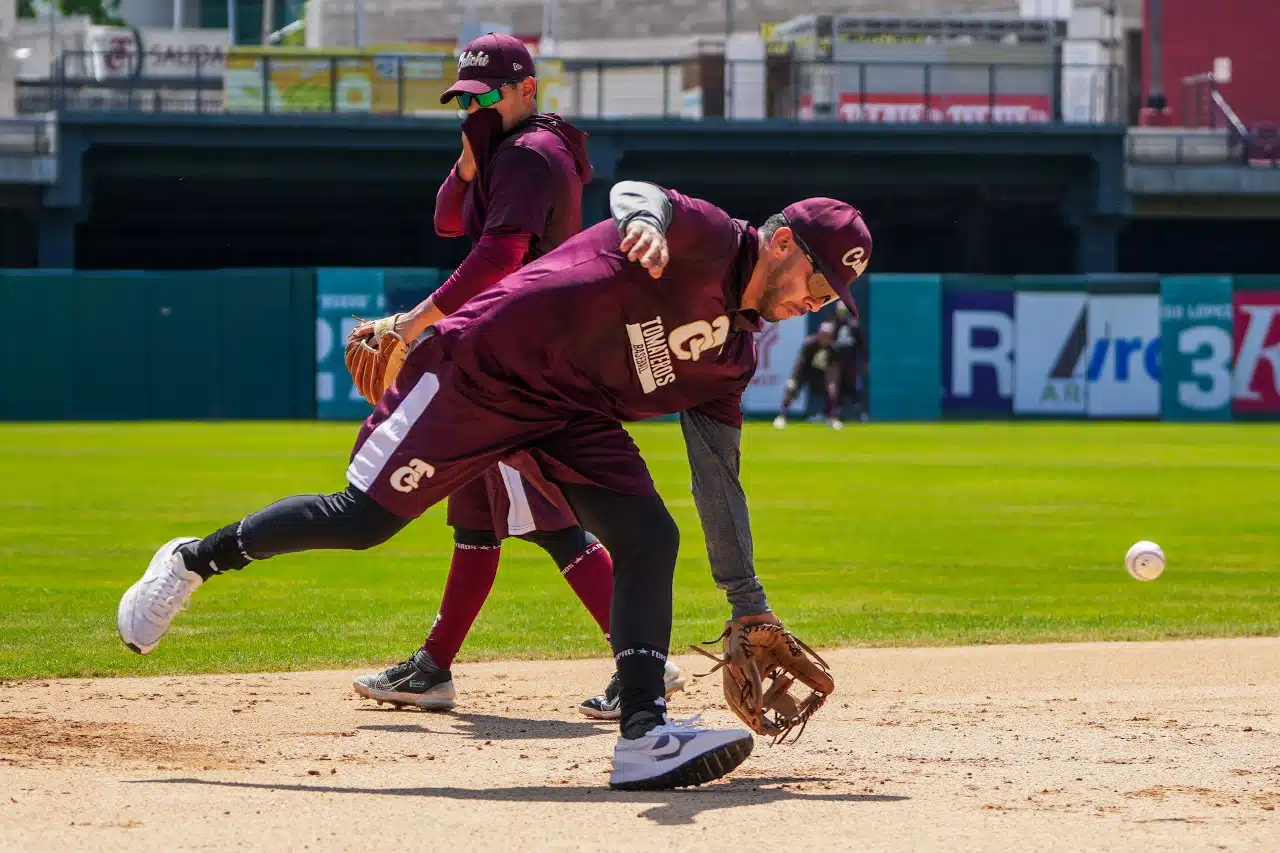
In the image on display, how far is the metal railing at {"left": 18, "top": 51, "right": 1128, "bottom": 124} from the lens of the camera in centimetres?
3459

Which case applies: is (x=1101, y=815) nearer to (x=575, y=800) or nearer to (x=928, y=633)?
(x=575, y=800)

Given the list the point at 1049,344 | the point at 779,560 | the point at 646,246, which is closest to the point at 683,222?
the point at 646,246

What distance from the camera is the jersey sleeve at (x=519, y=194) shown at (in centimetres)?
582

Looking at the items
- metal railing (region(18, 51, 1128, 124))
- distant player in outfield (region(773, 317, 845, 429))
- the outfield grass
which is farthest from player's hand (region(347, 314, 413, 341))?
metal railing (region(18, 51, 1128, 124))

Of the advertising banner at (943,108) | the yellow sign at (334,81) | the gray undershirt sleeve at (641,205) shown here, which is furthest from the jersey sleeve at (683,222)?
the advertising banner at (943,108)

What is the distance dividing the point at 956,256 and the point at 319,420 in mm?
19828

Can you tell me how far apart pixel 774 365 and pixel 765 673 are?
26.3 metres

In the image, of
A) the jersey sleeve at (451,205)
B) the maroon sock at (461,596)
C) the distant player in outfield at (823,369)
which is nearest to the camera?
the jersey sleeve at (451,205)

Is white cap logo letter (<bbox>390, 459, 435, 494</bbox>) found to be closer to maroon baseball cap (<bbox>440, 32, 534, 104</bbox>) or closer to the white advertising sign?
maroon baseball cap (<bbox>440, 32, 534, 104</bbox>)

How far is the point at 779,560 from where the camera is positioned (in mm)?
11703

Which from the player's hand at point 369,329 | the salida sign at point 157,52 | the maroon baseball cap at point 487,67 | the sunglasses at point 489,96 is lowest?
the player's hand at point 369,329

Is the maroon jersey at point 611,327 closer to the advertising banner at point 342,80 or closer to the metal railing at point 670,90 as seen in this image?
the metal railing at point 670,90

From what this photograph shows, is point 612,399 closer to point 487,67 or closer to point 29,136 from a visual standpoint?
point 487,67

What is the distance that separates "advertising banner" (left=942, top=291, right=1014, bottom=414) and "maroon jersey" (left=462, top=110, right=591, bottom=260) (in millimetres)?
26379
